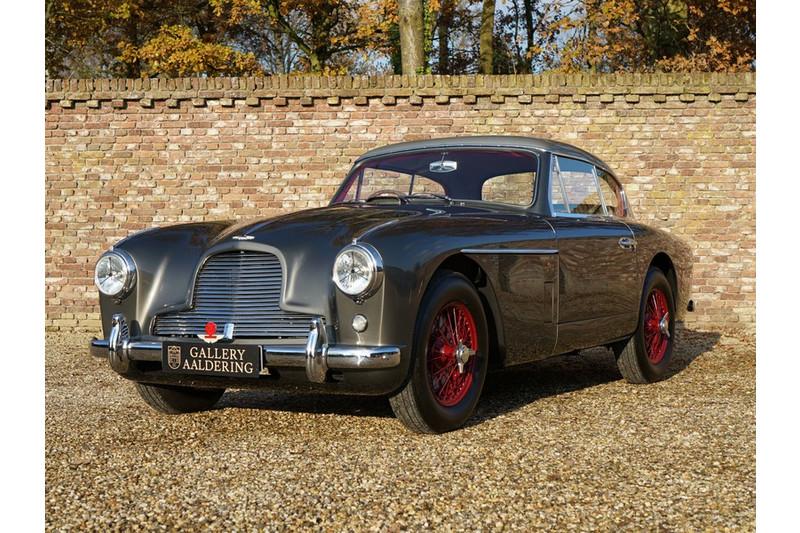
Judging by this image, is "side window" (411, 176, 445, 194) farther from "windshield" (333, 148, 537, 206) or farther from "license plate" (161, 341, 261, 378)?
"license plate" (161, 341, 261, 378)

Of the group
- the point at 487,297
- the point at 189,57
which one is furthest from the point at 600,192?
the point at 189,57

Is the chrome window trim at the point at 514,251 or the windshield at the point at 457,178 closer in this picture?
the chrome window trim at the point at 514,251

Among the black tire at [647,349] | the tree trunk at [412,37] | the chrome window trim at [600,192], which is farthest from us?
the tree trunk at [412,37]

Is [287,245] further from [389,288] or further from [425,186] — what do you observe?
[425,186]

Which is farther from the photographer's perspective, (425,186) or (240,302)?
(425,186)

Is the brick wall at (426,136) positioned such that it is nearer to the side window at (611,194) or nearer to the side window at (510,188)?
the side window at (611,194)

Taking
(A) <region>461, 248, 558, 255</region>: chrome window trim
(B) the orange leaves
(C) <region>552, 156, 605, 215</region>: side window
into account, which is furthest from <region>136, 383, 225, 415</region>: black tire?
(B) the orange leaves

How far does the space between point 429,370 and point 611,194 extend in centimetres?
297

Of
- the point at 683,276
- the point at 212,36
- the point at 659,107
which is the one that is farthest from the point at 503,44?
the point at 683,276

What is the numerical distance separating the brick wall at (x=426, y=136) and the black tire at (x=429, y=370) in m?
6.03

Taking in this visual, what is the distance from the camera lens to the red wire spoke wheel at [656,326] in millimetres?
7168

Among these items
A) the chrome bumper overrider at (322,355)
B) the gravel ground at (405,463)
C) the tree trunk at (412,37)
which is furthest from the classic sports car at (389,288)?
the tree trunk at (412,37)

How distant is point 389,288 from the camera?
4523 millimetres

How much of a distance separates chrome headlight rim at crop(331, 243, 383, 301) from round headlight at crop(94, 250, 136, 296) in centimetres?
126
